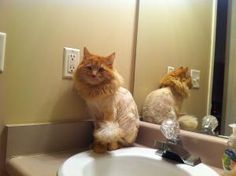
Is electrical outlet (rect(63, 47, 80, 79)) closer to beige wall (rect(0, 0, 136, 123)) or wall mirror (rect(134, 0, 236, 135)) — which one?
beige wall (rect(0, 0, 136, 123))

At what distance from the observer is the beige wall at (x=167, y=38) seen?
3.58ft

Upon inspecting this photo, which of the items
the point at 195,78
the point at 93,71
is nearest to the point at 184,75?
the point at 195,78

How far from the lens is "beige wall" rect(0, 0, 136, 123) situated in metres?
0.81

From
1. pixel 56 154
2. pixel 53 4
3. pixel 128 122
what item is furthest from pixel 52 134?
pixel 53 4

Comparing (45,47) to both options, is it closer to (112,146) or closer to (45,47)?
(45,47)

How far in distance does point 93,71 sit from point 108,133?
23 centimetres

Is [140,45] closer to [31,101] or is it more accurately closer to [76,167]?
[31,101]

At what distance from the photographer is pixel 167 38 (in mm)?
1218

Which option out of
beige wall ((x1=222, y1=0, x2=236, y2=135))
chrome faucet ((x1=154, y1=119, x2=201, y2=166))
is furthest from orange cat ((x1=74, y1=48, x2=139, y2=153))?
beige wall ((x1=222, y1=0, x2=236, y2=135))

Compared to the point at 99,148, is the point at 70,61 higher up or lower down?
higher up

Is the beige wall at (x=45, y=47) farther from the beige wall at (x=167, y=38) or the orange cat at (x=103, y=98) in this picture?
the beige wall at (x=167, y=38)

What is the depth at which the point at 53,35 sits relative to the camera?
90cm

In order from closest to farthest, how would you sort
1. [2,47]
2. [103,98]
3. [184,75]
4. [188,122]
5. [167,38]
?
[2,47]
[103,98]
[188,122]
[184,75]
[167,38]

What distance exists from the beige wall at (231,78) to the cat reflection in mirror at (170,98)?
17 cm
